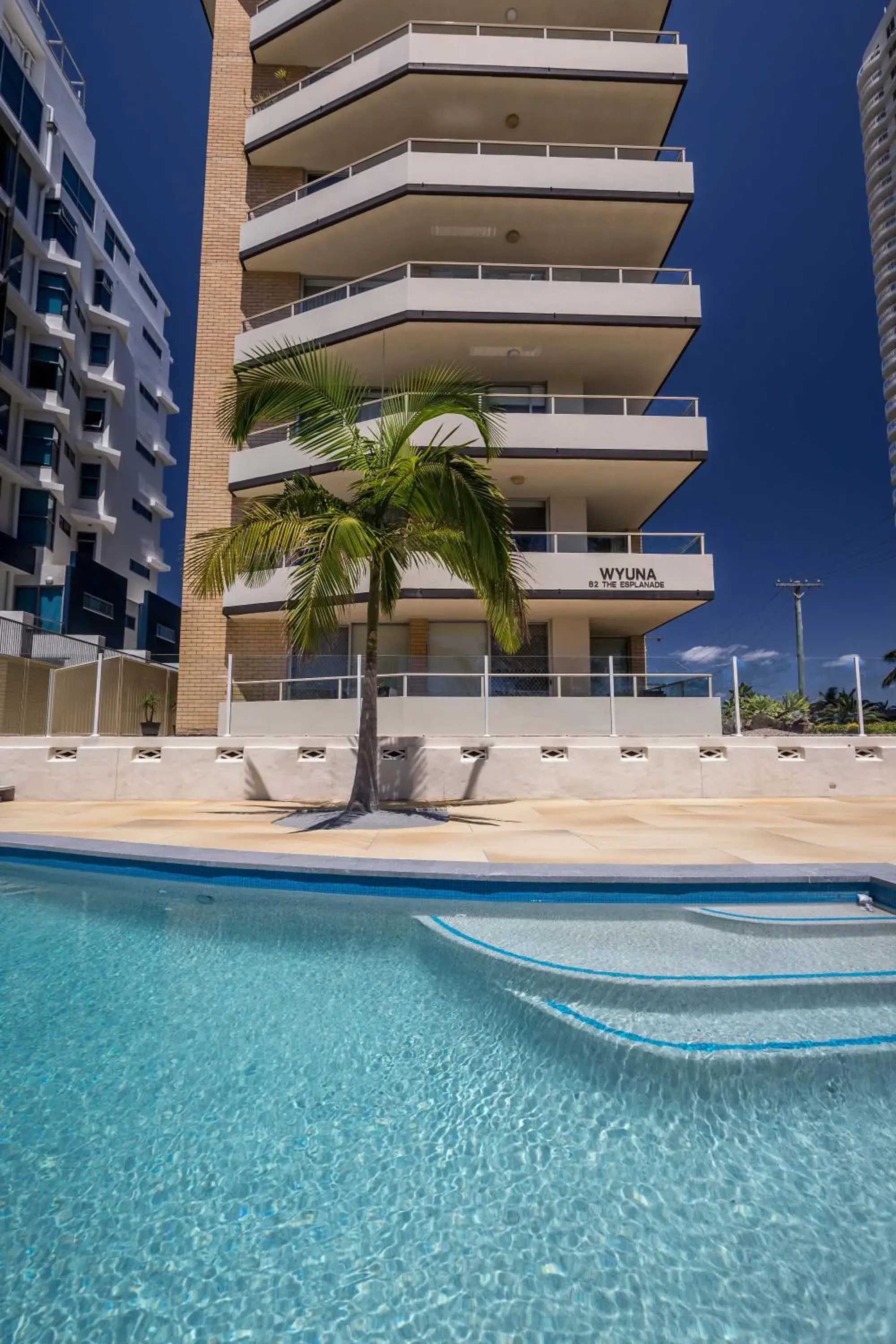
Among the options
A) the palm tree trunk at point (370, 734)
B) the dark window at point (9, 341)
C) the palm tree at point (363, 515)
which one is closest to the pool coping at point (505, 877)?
the palm tree trunk at point (370, 734)

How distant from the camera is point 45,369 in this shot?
31156mm

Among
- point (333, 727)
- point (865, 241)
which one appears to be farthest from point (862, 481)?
point (333, 727)

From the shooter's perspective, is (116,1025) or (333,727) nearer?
(116,1025)

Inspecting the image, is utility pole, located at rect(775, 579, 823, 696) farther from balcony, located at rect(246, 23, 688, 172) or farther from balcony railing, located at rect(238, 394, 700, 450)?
balcony, located at rect(246, 23, 688, 172)

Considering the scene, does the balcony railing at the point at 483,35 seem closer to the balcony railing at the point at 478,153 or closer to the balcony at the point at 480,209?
the balcony railing at the point at 478,153

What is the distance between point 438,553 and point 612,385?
496 inches

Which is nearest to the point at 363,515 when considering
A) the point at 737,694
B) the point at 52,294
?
the point at 737,694

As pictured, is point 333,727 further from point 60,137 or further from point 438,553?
point 60,137

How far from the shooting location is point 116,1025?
3.21m

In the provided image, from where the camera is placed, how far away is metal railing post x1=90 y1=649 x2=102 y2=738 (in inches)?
466

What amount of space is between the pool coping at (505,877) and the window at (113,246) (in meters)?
45.0

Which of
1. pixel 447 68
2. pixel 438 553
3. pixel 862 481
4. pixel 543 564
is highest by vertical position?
pixel 862 481

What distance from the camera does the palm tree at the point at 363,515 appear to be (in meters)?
8.34

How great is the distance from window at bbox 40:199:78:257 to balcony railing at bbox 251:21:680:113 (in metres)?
19.2
